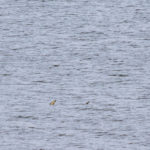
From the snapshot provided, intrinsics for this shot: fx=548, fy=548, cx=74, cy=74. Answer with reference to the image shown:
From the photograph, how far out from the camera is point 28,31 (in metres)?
10.9

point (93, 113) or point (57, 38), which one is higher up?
Result: point (93, 113)

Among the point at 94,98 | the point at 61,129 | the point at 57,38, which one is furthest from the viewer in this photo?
the point at 57,38

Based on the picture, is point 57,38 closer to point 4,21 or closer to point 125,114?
point 4,21

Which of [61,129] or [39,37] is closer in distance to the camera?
[61,129]

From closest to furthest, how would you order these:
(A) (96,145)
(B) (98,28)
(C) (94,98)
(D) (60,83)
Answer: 1. (A) (96,145)
2. (C) (94,98)
3. (D) (60,83)
4. (B) (98,28)

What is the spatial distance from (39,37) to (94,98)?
128 inches

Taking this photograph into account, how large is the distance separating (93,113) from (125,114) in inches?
15.9

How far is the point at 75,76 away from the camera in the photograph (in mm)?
8305

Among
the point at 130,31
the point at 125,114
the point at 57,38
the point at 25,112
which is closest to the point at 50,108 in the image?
the point at 25,112

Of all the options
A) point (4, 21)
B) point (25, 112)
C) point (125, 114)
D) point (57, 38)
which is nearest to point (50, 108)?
point (25, 112)

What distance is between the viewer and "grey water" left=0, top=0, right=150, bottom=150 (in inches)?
248

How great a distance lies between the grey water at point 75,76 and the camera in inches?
248

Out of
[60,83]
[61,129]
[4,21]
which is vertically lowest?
[4,21]

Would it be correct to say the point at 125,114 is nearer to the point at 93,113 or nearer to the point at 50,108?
the point at 93,113
